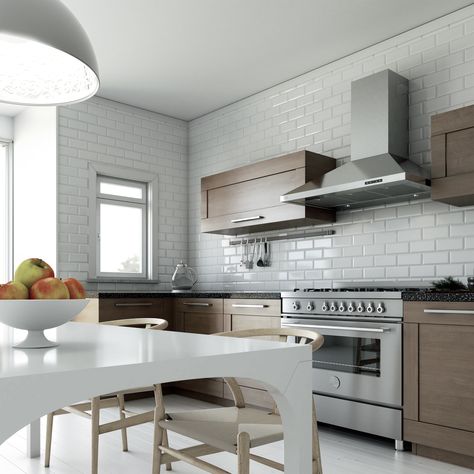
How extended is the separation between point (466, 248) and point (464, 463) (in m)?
1.37

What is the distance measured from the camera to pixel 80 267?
5.11m

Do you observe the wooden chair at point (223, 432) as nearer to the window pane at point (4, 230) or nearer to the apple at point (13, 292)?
the apple at point (13, 292)

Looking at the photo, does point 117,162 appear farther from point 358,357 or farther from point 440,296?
point 440,296

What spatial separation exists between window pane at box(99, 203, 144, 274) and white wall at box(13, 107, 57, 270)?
521mm

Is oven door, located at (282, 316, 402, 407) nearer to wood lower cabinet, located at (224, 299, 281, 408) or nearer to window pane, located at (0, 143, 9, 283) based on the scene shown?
wood lower cabinet, located at (224, 299, 281, 408)

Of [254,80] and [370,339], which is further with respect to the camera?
[254,80]

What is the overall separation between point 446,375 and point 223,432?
1.64 m

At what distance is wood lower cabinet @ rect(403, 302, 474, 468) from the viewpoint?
113 inches

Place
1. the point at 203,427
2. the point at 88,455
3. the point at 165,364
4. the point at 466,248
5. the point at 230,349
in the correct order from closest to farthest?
the point at 165,364 → the point at 230,349 → the point at 203,427 → the point at 88,455 → the point at 466,248

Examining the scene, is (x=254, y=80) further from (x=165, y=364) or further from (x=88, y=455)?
(x=165, y=364)

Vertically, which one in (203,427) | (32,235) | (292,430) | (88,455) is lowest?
(88,455)

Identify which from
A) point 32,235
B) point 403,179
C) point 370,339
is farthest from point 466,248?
point 32,235

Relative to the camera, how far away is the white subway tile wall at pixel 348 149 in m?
3.75

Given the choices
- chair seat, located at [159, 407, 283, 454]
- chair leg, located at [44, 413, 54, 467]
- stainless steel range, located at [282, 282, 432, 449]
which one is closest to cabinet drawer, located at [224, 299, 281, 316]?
stainless steel range, located at [282, 282, 432, 449]
